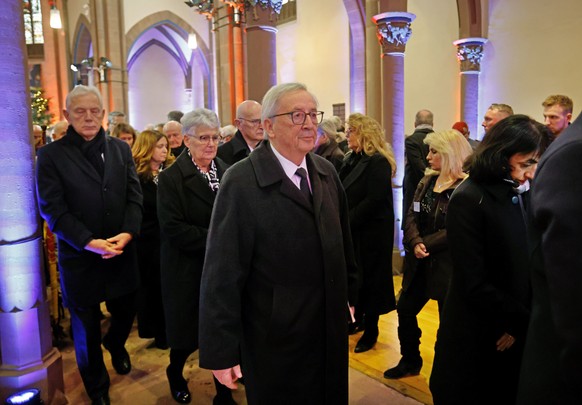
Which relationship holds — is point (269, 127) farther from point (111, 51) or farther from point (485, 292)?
point (111, 51)

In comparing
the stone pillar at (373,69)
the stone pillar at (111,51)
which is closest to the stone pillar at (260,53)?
the stone pillar at (373,69)

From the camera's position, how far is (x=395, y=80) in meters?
6.74

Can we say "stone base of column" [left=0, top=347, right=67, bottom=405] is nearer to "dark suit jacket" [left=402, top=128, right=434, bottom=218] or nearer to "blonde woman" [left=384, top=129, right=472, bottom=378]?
"blonde woman" [left=384, top=129, right=472, bottom=378]

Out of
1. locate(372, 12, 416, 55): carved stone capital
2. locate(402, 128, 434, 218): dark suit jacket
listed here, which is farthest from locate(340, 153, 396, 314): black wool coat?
locate(372, 12, 416, 55): carved stone capital

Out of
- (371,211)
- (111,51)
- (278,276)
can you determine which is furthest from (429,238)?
(111,51)

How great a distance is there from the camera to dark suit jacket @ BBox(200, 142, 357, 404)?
1.83m

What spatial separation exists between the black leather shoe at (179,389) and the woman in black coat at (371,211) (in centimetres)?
142

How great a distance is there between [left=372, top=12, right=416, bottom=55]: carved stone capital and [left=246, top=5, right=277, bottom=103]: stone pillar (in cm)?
150

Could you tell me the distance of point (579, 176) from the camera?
1.00 meters

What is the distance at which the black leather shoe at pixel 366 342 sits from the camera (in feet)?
12.8

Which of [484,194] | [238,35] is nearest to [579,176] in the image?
[484,194]

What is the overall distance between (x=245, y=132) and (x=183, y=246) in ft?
4.11

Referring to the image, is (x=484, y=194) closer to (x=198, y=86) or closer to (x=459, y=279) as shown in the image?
(x=459, y=279)

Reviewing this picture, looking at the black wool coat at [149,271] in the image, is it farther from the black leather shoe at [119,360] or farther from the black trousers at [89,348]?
the black trousers at [89,348]
